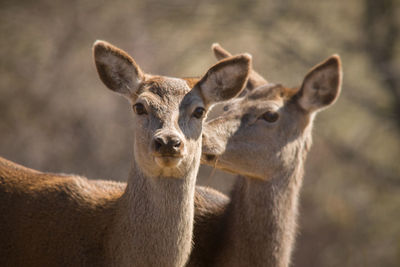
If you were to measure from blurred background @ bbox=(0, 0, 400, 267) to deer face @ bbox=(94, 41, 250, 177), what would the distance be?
6.84 metres

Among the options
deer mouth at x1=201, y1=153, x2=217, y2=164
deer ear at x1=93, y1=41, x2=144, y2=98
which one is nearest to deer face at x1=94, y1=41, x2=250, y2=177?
deer ear at x1=93, y1=41, x2=144, y2=98

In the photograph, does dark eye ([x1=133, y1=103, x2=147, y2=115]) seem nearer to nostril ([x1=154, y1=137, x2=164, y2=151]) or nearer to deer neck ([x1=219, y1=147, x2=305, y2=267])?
nostril ([x1=154, y1=137, x2=164, y2=151])

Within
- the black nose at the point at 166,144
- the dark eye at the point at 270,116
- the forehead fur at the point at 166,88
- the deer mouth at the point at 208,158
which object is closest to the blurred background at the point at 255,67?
the dark eye at the point at 270,116

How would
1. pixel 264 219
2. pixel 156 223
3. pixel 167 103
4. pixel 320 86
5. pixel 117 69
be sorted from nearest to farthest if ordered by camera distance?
pixel 156 223 → pixel 167 103 → pixel 117 69 → pixel 264 219 → pixel 320 86

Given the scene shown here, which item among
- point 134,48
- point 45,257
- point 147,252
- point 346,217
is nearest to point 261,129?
point 147,252

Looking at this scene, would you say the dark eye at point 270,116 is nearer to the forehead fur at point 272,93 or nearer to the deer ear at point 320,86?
the forehead fur at point 272,93

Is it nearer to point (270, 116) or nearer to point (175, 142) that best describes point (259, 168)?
point (270, 116)

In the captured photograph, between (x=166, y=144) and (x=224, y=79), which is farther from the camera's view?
(x=224, y=79)

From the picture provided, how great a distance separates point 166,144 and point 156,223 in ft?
2.50

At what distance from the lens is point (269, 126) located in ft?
20.1

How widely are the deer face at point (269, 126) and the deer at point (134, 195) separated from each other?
0.78 m

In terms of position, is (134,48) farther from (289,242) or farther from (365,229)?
(289,242)

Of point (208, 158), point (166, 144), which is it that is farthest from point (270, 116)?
point (166, 144)

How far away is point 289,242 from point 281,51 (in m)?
8.84
